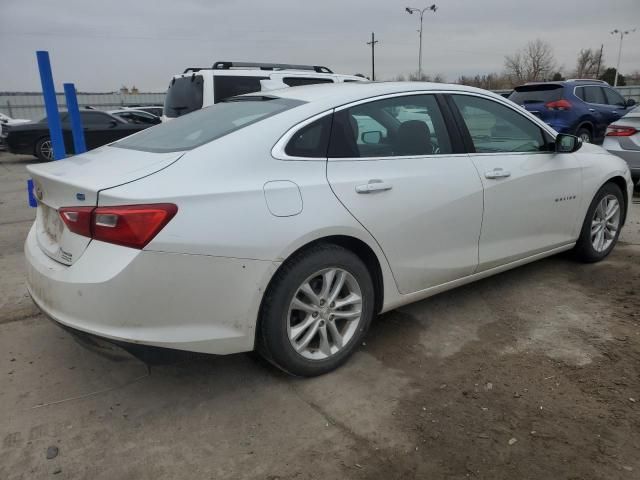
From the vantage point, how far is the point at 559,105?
35.4 feet

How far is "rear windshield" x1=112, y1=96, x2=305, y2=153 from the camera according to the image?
2.74m

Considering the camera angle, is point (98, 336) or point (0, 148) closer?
A: point (98, 336)

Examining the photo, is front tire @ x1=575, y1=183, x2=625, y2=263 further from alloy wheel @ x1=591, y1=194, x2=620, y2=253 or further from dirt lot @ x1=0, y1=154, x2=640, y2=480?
dirt lot @ x1=0, y1=154, x2=640, y2=480

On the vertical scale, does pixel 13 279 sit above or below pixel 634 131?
below

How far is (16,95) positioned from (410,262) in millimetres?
31654

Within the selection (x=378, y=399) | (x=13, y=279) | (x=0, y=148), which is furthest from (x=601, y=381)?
(x=0, y=148)

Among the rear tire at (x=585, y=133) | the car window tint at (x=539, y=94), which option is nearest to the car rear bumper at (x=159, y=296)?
the car window tint at (x=539, y=94)

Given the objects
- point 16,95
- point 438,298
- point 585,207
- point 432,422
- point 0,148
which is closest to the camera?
point 432,422

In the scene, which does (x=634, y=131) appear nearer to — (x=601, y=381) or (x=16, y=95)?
(x=601, y=381)

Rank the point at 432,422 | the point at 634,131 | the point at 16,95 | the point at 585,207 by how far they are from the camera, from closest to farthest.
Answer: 1. the point at 432,422
2. the point at 585,207
3. the point at 634,131
4. the point at 16,95

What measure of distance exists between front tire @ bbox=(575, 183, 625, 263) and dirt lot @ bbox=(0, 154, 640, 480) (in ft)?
2.90

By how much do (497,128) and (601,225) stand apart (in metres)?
1.59

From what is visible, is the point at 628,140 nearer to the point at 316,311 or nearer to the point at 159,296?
the point at 316,311

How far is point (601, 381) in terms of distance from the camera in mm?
2811
